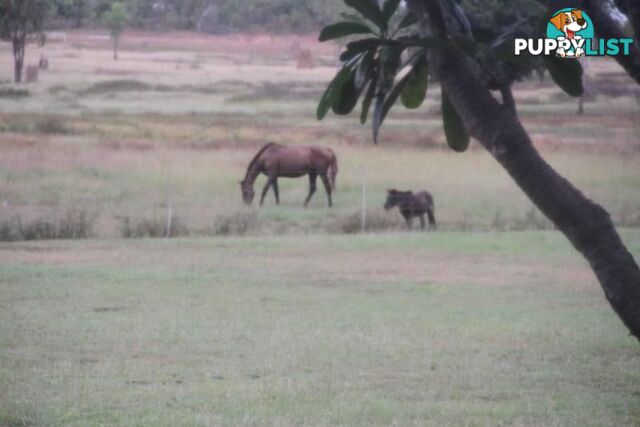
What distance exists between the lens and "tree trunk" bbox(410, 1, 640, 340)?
457 centimetres

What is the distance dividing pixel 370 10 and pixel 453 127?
0.65 m

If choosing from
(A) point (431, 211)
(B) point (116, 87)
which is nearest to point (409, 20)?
(A) point (431, 211)

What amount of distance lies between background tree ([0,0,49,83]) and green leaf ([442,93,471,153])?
35.4 ft

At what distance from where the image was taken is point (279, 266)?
18141 mm

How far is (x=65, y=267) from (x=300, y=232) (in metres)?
6.94

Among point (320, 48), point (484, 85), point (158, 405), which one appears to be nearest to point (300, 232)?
point (158, 405)

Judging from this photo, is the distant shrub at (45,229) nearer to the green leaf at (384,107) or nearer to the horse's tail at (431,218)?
the horse's tail at (431,218)

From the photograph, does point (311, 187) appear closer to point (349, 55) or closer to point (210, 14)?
point (210, 14)

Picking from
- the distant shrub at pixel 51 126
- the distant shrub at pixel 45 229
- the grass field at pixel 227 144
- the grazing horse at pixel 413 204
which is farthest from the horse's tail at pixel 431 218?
the distant shrub at pixel 51 126

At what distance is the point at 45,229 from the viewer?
69.4 feet

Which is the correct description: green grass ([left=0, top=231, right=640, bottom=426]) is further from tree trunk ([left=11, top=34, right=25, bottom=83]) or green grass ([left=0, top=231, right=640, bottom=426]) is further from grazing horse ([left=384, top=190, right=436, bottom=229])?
tree trunk ([left=11, top=34, right=25, bottom=83])

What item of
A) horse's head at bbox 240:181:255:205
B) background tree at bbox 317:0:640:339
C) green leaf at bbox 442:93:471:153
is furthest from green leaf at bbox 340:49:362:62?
horse's head at bbox 240:181:255:205

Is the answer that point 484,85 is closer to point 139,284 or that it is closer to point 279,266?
point 139,284

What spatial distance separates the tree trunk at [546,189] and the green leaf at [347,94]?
0.34m
